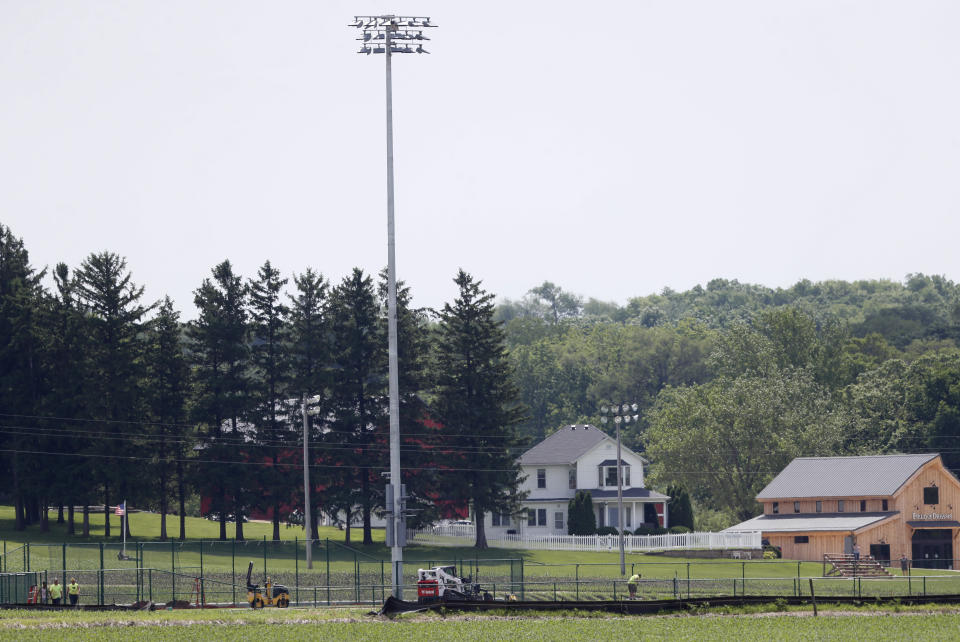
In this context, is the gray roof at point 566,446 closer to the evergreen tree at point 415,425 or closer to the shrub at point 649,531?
the shrub at point 649,531

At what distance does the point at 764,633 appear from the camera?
38344 millimetres

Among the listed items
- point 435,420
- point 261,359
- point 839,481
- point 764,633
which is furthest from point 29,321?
point 764,633

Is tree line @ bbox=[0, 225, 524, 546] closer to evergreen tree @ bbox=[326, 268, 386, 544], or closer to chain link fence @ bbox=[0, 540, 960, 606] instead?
evergreen tree @ bbox=[326, 268, 386, 544]

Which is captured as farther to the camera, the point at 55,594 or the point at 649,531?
the point at 649,531

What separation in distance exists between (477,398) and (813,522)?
23655mm

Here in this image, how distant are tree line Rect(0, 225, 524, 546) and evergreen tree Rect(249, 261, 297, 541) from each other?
0.34 ft

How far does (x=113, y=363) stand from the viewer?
84.6m

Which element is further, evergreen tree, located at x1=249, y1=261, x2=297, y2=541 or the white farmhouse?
the white farmhouse

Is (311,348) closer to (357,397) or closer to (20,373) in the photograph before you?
(357,397)

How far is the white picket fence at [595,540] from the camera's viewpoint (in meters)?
87.2

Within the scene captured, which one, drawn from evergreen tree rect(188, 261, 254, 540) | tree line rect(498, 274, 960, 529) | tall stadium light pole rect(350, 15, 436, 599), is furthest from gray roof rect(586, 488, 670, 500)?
tall stadium light pole rect(350, 15, 436, 599)

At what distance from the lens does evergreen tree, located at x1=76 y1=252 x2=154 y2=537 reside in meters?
83.1

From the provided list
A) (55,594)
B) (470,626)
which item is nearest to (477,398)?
(55,594)

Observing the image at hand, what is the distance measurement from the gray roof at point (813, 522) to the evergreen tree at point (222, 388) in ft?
108
